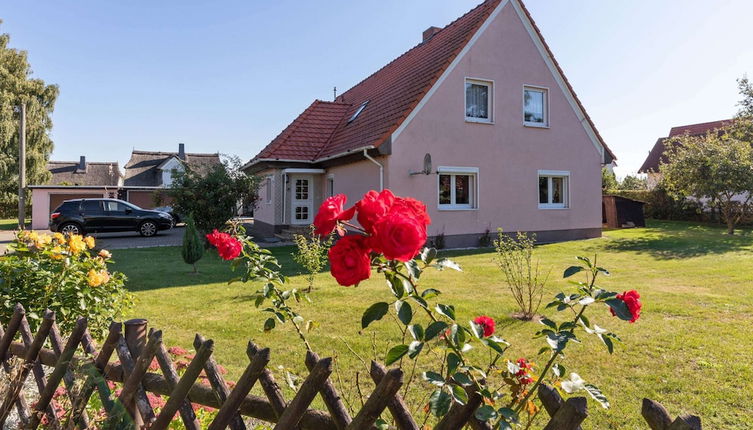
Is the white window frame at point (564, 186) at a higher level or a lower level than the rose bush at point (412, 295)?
higher

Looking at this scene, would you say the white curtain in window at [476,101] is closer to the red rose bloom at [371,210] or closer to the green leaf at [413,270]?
the green leaf at [413,270]

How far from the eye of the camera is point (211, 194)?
44.0 ft

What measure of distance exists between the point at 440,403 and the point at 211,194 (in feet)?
43.7

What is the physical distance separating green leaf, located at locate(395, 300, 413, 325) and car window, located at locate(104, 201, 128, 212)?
20.1 m

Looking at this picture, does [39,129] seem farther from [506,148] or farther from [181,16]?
[506,148]

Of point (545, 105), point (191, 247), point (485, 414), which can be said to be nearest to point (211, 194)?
point (191, 247)

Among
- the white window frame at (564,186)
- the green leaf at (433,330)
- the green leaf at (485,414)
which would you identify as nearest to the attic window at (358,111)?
the white window frame at (564,186)

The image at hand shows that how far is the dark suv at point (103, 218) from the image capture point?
1739 cm

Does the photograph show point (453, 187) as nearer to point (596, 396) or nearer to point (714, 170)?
point (714, 170)

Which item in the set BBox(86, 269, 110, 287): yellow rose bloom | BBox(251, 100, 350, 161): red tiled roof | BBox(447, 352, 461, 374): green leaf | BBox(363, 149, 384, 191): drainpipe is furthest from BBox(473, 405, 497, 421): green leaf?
BBox(251, 100, 350, 161): red tiled roof

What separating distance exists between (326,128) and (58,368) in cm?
1625

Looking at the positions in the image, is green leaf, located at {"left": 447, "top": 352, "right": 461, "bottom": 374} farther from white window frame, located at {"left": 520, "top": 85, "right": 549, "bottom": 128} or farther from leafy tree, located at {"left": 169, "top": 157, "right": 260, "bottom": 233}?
white window frame, located at {"left": 520, "top": 85, "right": 549, "bottom": 128}

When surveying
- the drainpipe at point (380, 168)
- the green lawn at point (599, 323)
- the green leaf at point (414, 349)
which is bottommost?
the green lawn at point (599, 323)

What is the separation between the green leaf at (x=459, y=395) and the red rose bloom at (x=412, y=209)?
51cm
